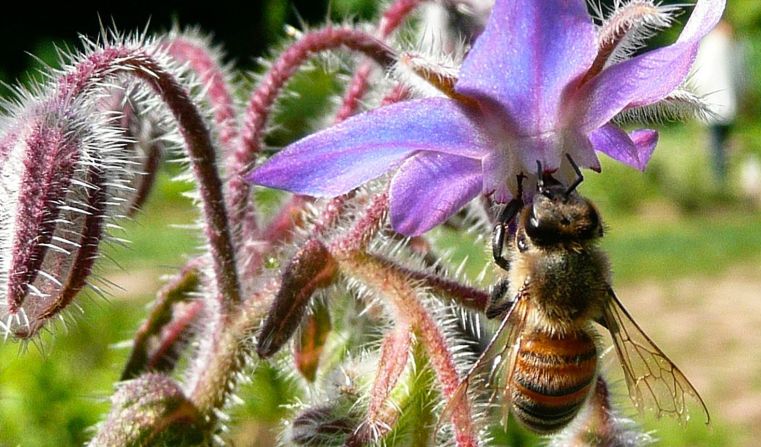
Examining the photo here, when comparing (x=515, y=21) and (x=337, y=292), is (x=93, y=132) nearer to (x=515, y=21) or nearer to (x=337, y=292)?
(x=337, y=292)

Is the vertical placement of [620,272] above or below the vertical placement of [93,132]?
below

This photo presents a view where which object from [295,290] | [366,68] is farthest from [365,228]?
[366,68]

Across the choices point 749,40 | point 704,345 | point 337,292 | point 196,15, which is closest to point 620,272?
point 704,345

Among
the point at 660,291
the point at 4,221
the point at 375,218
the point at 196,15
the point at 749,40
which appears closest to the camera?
the point at 4,221

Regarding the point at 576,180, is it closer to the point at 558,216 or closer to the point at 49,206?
the point at 558,216

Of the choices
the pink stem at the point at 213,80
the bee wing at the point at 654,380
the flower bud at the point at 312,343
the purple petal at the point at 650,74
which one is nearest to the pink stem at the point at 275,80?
the pink stem at the point at 213,80

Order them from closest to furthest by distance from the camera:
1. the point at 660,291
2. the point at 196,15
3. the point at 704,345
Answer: the point at 704,345 → the point at 660,291 → the point at 196,15
